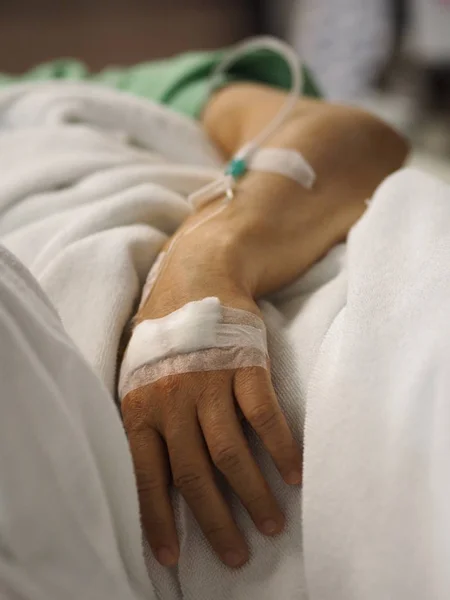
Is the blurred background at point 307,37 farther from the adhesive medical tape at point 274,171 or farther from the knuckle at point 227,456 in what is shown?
the knuckle at point 227,456

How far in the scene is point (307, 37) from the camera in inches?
84.1

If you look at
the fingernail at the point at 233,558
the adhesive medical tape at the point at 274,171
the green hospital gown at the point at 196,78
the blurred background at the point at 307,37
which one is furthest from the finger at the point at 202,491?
the blurred background at the point at 307,37

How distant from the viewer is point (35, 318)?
348 millimetres

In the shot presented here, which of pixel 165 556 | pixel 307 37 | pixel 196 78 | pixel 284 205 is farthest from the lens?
pixel 307 37

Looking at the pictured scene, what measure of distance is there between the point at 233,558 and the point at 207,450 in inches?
2.7

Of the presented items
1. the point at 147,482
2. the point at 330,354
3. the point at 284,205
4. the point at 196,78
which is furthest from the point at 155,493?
the point at 196,78

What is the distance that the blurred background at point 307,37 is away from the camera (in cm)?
181

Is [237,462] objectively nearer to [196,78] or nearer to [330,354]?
[330,354]

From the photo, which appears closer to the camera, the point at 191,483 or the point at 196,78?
the point at 191,483

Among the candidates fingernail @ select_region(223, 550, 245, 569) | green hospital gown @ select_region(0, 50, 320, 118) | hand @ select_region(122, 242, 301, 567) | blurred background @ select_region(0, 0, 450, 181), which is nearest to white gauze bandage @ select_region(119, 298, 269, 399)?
hand @ select_region(122, 242, 301, 567)

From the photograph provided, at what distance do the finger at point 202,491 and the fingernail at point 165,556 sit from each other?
25 mm

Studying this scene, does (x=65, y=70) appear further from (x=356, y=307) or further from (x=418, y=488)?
(x=418, y=488)

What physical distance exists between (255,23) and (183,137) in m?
1.54

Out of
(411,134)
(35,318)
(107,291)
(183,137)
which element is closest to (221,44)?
(411,134)
